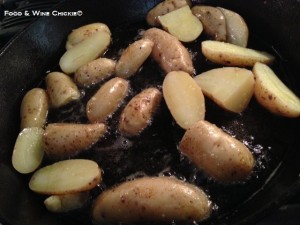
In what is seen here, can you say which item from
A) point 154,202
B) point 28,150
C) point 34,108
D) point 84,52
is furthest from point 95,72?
point 154,202

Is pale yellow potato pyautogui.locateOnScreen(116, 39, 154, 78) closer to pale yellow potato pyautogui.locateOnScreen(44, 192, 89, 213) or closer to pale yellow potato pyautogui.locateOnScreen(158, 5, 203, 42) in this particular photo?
pale yellow potato pyautogui.locateOnScreen(158, 5, 203, 42)

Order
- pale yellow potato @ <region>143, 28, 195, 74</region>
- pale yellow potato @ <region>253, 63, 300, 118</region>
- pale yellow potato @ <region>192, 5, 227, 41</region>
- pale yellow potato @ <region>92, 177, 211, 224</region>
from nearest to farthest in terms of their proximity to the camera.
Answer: pale yellow potato @ <region>92, 177, 211, 224</region>, pale yellow potato @ <region>253, 63, 300, 118</region>, pale yellow potato @ <region>143, 28, 195, 74</region>, pale yellow potato @ <region>192, 5, 227, 41</region>

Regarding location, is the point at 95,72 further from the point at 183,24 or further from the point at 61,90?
the point at 183,24

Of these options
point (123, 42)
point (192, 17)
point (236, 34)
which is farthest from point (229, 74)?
point (123, 42)

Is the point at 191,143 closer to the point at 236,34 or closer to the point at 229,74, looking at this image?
the point at 229,74

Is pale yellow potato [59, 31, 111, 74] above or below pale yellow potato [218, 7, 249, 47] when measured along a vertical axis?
above

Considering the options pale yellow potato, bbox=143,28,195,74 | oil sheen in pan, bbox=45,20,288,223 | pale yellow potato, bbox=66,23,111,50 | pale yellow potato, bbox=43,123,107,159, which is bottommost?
oil sheen in pan, bbox=45,20,288,223


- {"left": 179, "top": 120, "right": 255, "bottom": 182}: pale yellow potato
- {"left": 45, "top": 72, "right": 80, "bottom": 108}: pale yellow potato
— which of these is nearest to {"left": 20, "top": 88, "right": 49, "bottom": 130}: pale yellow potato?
{"left": 45, "top": 72, "right": 80, "bottom": 108}: pale yellow potato

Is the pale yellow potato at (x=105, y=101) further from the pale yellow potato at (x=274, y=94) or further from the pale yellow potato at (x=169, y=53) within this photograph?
the pale yellow potato at (x=274, y=94)
